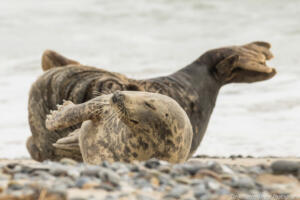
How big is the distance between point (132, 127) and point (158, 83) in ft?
6.33

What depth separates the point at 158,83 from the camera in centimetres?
563

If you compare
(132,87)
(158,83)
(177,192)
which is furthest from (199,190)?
(158,83)

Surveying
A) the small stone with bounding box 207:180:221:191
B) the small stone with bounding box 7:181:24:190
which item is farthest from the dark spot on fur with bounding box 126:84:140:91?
the small stone with bounding box 7:181:24:190

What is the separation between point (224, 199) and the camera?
2.57 meters

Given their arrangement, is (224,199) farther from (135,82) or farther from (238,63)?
(238,63)

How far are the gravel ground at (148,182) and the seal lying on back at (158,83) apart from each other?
1987 millimetres

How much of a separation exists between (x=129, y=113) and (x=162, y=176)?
0.87m

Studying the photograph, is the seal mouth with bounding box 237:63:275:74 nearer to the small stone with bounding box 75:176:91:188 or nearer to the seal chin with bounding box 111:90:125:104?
the seal chin with bounding box 111:90:125:104

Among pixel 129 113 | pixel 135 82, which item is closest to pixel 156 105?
pixel 129 113

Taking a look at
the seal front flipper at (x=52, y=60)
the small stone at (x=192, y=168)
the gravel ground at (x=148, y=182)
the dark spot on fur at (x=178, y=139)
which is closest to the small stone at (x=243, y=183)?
the gravel ground at (x=148, y=182)

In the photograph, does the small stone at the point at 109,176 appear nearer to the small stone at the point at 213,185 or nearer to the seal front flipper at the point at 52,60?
the small stone at the point at 213,185

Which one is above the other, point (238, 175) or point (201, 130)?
point (238, 175)

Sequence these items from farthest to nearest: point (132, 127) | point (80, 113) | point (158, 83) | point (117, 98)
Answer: point (158, 83) → point (80, 113) → point (132, 127) → point (117, 98)

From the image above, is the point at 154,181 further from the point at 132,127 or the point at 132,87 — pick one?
the point at 132,87
